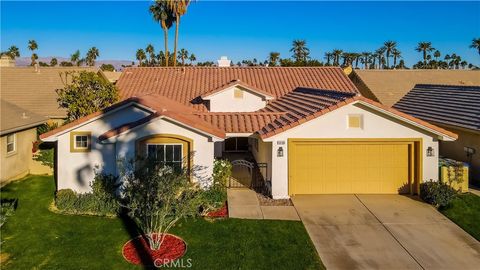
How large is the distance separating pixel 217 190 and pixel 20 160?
1034cm

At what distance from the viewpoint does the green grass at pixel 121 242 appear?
9852mm

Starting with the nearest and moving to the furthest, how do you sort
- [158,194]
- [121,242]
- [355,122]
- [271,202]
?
[158,194], [121,242], [271,202], [355,122]

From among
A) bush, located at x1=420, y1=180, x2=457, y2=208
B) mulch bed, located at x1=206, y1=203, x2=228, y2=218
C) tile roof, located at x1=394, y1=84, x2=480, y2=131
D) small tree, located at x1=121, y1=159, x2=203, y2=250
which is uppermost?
tile roof, located at x1=394, y1=84, x2=480, y2=131

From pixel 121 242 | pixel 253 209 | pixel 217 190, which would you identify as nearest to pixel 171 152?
pixel 217 190

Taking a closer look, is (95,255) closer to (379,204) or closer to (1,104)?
(379,204)

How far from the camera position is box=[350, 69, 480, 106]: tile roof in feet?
108

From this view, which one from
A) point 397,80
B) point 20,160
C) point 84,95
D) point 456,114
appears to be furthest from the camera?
point 397,80

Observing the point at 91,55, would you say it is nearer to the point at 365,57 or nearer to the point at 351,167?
the point at 365,57

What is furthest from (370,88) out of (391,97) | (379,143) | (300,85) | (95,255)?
(95,255)

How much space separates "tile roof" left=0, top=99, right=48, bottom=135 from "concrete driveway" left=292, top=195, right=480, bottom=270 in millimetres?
12514

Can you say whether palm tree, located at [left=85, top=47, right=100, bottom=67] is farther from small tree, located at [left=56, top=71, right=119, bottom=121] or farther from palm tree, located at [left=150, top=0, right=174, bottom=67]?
small tree, located at [left=56, top=71, right=119, bottom=121]

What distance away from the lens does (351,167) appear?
51.2 ft

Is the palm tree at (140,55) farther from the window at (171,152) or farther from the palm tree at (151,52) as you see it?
the window at (171,152)

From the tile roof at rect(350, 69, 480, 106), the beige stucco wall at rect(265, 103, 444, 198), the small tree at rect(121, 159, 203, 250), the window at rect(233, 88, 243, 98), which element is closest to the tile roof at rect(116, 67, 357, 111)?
the window at rect(233, 88, 243, 98)
